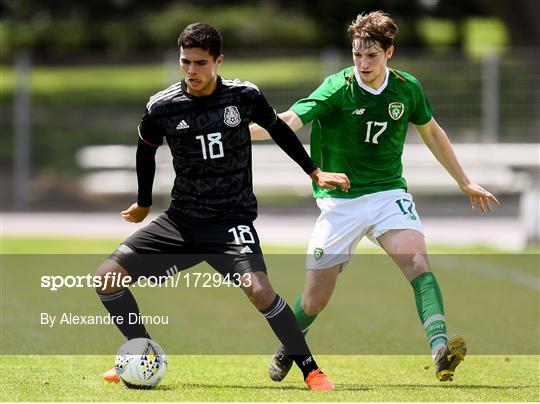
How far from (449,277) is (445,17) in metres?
25.7

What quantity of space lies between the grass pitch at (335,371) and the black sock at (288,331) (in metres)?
0.17

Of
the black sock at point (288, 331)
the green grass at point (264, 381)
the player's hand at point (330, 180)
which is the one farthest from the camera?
the player's hand at point (330, 180)

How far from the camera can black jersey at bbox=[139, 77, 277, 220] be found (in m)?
7.60

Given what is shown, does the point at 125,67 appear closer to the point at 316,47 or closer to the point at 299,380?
the point at 316,47

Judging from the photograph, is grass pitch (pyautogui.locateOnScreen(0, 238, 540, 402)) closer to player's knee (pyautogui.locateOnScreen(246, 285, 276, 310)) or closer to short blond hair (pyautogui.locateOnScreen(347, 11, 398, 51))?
player's knee (pyautogui.locateOnScreen(246, 285, 276, 310))

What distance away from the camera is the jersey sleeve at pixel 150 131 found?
25.1 ft

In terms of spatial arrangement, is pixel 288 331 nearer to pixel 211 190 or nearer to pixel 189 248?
pixel 189 248

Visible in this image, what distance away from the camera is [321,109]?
8172mm

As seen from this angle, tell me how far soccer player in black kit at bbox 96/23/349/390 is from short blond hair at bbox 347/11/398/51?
2.39ft

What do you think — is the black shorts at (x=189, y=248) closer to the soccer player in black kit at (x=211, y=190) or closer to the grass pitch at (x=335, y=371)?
the soccer player in black kit at (x=211, y=190)

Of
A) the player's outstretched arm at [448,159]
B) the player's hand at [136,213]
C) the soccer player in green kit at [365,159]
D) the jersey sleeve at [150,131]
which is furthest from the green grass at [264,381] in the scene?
the jersey sleeve at [150,131]

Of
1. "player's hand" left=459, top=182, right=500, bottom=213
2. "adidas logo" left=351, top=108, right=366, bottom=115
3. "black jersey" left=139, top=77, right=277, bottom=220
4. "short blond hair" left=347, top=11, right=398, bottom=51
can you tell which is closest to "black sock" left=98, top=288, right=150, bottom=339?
"black jersey" left=139, top=77, right=277, bottom=220

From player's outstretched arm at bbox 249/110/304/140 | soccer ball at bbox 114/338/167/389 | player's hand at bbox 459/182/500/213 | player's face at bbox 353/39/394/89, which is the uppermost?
player's face at bbox 353/39/394/89

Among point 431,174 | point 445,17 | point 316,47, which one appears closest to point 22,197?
point 431,174
